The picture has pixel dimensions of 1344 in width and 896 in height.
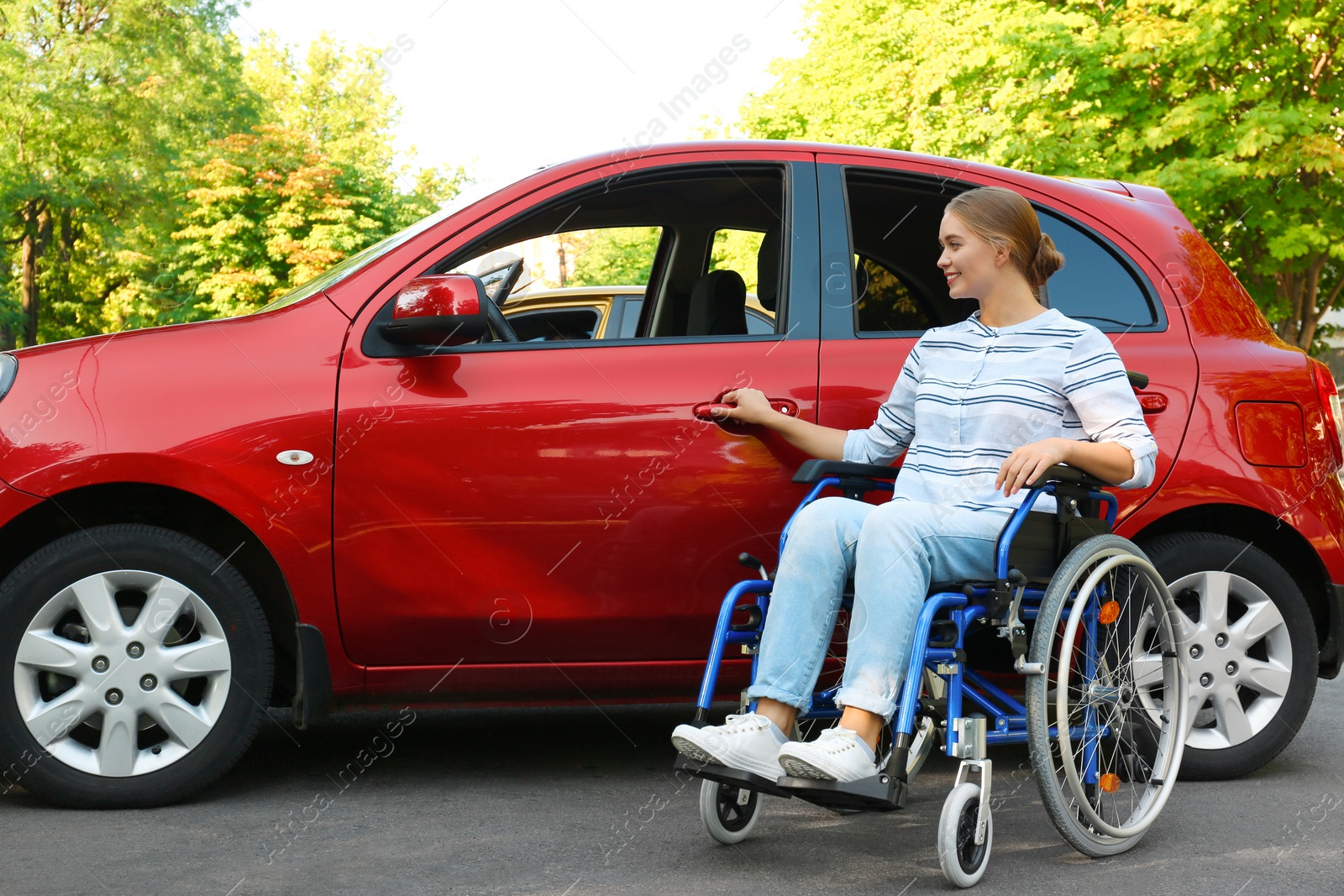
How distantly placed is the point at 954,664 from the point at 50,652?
2.27m

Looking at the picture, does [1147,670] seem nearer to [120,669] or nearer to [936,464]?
[936,464]

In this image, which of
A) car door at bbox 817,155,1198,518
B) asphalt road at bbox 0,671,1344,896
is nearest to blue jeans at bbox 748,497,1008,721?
asphalt road at bbox 0,671,1344,896

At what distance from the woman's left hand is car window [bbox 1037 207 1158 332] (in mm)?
1041

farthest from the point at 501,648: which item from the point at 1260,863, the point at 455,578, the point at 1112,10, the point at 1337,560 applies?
the point at 1112,10

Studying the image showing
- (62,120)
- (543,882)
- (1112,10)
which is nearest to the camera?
(543,882)

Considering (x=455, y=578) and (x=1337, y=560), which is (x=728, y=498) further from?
(x=1337, y=560)

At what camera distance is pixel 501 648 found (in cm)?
369

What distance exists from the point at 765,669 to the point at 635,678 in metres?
0.76

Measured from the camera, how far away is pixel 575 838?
339 cm

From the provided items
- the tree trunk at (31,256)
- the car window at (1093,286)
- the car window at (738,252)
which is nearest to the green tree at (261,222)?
the tree trunk at (31,256)

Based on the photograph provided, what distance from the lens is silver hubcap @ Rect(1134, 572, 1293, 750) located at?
157 inches

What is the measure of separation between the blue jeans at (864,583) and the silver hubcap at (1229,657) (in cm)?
111

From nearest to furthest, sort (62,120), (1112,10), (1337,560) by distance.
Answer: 1. (1337,560)
2. (1112,10)
3. (62,120)

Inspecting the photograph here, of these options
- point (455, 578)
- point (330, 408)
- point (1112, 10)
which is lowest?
point (455, 578)
